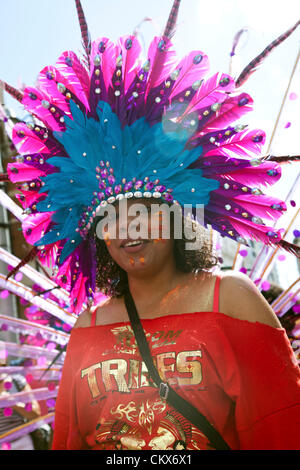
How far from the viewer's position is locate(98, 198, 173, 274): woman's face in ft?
4.73

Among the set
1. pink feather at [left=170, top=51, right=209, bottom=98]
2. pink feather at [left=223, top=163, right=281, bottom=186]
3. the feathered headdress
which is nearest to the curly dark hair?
the feathered headdress

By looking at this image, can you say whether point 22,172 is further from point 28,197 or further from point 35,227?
point 35,227

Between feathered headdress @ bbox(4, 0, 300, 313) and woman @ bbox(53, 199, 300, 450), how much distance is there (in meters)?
0.16

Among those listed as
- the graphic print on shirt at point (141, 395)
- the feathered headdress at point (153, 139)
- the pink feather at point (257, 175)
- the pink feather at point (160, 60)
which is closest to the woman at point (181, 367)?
the graphic print on shirt at point (141, 395)

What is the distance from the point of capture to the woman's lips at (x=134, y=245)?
4.73ft

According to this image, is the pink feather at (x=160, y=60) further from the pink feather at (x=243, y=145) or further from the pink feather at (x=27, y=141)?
the pink feather at (x=27, y=141)

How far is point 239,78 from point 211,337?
97 centimetres

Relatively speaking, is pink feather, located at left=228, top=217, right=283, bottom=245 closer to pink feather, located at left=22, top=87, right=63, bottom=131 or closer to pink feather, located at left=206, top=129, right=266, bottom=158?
pink feather, located at left=206, top=129, right=266, bottom=158

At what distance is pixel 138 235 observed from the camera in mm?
1426

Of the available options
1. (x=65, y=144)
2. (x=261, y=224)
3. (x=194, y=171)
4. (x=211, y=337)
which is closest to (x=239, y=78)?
(x=194, y=171)
